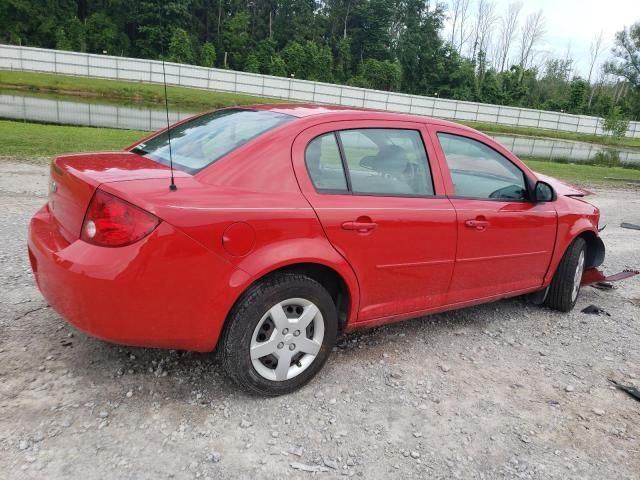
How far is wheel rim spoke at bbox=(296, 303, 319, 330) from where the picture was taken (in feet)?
9.75

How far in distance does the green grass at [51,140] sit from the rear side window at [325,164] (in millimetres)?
8888

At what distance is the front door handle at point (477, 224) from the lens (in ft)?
11.9

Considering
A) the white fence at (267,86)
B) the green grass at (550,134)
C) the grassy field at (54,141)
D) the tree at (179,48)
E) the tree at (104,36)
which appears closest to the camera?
the grassy field at (54,141)

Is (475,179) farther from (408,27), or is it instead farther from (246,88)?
(408,27)

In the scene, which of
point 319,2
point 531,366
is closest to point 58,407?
point 531,366

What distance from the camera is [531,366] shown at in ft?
12.3

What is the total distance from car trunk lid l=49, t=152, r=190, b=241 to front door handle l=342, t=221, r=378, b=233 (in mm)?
938

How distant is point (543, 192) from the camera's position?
4.20m

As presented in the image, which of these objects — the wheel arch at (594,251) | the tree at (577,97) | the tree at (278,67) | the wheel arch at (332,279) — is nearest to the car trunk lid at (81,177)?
the wheel arch at (332,279)

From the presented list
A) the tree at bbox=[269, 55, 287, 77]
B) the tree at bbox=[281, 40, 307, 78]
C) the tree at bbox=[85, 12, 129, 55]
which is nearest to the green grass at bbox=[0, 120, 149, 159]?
the tree at bbox=[269, 55, 287, 77]

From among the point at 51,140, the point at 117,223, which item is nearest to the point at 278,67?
the point at 51,140

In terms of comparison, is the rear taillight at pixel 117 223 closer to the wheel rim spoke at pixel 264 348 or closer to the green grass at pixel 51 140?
the wheel rim spoke at pixel 264 348

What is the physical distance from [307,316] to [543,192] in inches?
93.1

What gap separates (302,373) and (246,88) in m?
42.6
